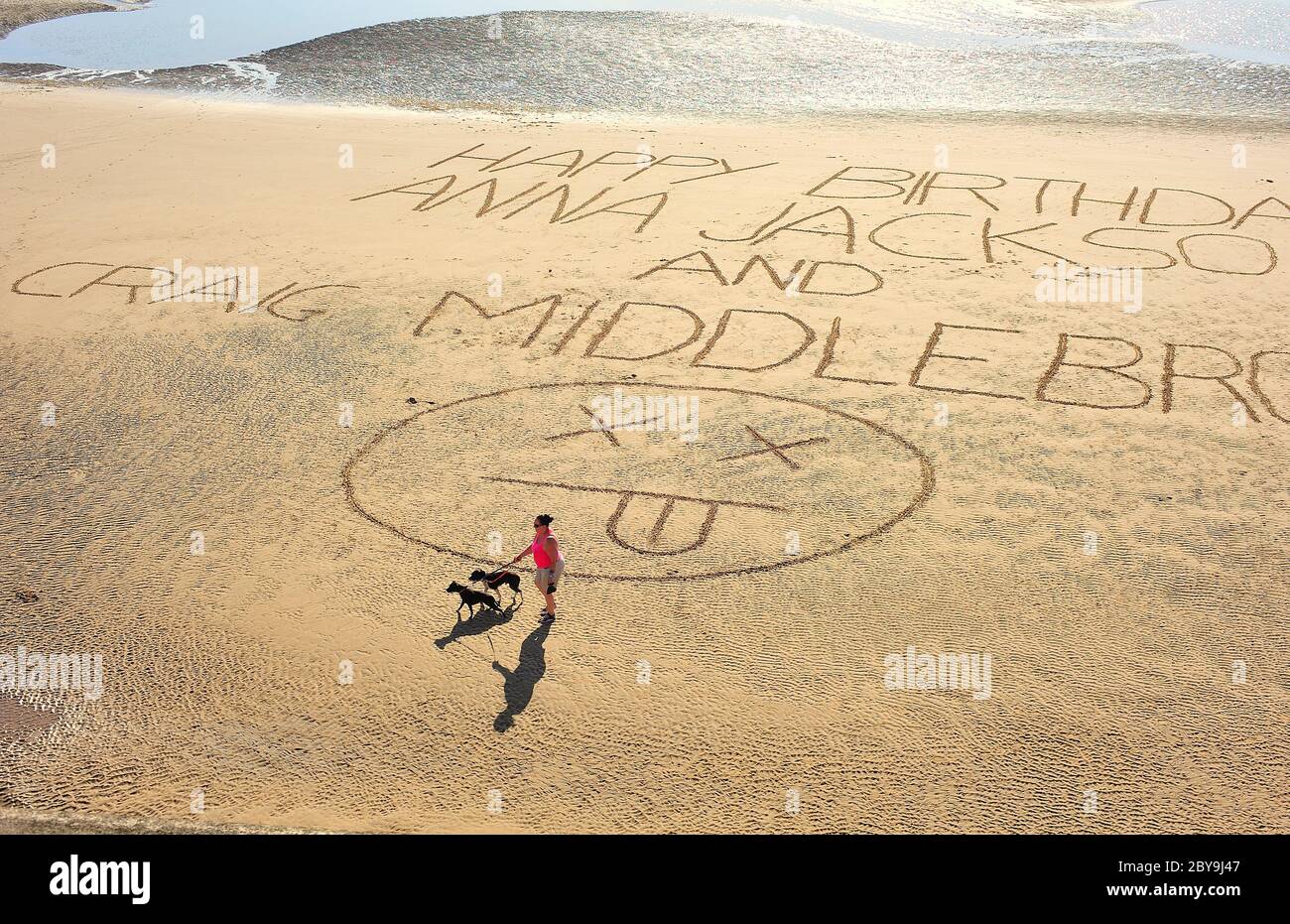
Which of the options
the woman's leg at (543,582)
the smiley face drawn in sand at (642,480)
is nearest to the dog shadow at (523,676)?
the woman's leg at (543,582)

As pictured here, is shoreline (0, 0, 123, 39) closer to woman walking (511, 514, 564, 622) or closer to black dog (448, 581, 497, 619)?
black dog (448, 581, 497, 619)

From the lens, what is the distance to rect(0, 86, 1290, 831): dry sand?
885cm

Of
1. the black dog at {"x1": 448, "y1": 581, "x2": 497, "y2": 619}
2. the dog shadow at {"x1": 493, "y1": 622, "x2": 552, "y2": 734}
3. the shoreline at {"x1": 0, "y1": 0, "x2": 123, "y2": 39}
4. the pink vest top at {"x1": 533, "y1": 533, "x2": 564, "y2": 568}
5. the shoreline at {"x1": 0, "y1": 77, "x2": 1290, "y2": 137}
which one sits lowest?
the dog shadow at {"x1": 493, "y1": 622, "x2": 552, "y2": 734}

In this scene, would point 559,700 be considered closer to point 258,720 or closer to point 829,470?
point 258,720

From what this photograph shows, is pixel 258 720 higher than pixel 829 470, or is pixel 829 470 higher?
Answer: pixel 829 470

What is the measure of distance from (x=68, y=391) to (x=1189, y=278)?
16504 mm

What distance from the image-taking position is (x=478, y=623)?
34.4ft

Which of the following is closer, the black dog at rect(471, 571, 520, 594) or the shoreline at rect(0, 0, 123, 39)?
the black dog at rect(471, 571, 520, 594)

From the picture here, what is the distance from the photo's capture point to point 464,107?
31.0m

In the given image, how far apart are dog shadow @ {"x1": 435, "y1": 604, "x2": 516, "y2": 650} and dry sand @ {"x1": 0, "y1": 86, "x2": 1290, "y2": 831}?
60 millimetres

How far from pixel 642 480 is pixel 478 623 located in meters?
3.00

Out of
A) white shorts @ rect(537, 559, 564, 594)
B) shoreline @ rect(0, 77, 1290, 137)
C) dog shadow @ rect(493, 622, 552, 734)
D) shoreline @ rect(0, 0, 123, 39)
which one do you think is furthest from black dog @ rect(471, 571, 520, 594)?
shoreline @ rect(0, 0, 123, 39)

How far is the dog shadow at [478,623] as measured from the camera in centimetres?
1029

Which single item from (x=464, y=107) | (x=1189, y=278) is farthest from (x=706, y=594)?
(x=464, y=107)
